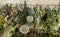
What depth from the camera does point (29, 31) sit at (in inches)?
58.3

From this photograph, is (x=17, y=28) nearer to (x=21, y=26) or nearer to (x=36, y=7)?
(x=21, y=26)

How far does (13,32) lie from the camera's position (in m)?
1.53

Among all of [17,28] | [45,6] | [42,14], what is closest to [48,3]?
[45,6]

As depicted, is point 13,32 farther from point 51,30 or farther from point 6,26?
point 51,30

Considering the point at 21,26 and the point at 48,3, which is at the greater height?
the point at 48,3

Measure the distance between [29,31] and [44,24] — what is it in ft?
0.48

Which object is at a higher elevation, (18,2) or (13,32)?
(18,2)

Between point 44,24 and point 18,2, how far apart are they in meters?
0.36

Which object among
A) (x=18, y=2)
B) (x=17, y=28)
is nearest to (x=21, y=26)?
(x=17, y=28)

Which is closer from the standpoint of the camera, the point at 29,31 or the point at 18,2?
the point at 29,31

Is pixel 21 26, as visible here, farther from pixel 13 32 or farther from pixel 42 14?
pixel 42 14

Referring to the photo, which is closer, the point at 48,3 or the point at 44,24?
the point at 44,24

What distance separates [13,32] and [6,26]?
106 mm

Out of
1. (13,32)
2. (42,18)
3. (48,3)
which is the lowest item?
(13,32)
